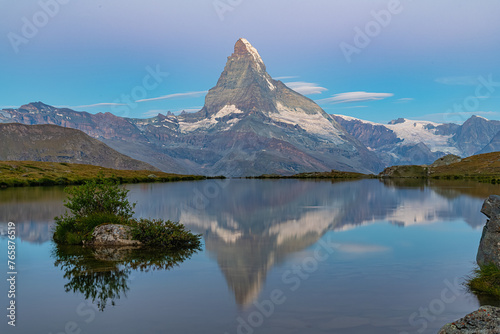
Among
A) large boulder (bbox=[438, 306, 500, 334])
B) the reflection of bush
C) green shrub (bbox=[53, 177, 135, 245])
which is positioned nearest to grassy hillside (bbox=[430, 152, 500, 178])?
green shrub (bbox=[53, 177, 135, 245])

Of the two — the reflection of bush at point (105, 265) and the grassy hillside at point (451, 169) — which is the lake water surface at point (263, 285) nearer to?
the reflection of bush at point (105, 265)

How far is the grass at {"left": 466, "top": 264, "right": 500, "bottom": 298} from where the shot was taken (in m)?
17.0

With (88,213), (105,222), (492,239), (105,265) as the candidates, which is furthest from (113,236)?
(492,239)

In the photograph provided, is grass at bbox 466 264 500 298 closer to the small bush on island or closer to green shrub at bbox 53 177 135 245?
the small bush on island

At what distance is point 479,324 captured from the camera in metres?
11.2

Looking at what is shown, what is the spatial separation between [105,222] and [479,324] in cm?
2410

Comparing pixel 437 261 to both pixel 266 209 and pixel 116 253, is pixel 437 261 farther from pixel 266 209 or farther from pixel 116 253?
pixel 266 209

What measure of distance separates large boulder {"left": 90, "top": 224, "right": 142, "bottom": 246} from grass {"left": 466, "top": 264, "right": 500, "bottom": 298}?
18293mm

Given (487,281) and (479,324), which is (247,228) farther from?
(479,324)

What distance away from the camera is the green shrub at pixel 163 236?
26.8 meters

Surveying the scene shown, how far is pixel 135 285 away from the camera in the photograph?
60.9 ft

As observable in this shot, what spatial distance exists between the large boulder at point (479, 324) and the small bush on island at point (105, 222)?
18010 millimetres

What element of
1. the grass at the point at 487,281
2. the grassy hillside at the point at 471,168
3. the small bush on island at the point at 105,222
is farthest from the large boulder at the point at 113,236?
the grassy hillside at the point at 471,168

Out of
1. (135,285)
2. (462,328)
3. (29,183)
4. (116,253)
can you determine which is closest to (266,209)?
(116,253)
